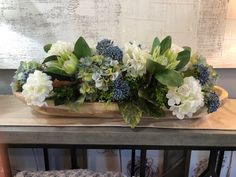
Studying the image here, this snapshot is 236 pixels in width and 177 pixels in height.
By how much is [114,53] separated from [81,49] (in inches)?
4.4

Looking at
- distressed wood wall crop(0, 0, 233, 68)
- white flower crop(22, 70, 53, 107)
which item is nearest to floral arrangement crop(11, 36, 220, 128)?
white flower crop(22, 70, 53, 107)

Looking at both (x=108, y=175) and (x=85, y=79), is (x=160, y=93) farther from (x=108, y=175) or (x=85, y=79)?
(x=108, y=175)

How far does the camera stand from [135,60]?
2.74 ft

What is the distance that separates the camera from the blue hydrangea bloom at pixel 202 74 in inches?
34.9

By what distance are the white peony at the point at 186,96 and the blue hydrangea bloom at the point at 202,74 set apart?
2.2 inches

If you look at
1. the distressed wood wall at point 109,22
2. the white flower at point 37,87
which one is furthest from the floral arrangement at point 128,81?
the distressed wood wall at point 109,22

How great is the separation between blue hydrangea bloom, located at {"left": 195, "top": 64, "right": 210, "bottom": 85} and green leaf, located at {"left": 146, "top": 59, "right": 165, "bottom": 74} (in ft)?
0.47

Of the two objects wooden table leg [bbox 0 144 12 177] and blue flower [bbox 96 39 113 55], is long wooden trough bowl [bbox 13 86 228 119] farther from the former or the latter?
wooden table leg [bbox 0 144 12 177]

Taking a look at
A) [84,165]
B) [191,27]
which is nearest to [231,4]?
[191,27]

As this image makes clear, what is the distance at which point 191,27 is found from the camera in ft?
3.84

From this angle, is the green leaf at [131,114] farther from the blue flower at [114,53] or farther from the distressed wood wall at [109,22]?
the distressed wood wall at [109,22]

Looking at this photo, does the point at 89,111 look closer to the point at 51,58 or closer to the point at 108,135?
the point at 108,135

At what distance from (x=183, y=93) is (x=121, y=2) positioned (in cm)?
52

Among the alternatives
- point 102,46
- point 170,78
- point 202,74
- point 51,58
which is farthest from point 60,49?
point 202,74
